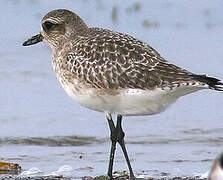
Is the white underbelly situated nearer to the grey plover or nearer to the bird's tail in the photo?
the grey plover

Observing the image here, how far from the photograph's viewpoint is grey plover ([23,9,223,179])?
10.1 meters

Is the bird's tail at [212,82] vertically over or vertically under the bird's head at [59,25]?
under

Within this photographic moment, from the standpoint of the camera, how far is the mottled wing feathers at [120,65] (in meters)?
10.1

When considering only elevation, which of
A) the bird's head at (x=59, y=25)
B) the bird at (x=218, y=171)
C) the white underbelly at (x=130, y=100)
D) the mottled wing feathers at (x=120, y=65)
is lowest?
the bird at (x=218, y=171)

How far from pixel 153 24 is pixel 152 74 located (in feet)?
26.6

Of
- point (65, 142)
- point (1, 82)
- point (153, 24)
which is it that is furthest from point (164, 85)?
point (153, 24)

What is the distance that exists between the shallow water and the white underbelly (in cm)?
83

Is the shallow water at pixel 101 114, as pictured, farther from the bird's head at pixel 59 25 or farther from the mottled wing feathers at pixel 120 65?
the bird's head at pixel 59 25

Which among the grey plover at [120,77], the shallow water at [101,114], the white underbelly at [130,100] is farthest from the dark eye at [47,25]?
the shallow water at [101,114]

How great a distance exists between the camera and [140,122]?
13.3 m

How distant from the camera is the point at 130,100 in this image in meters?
10.2

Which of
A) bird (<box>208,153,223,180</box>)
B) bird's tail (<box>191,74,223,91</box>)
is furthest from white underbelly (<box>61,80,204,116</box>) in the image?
bird (<box>208,153,223,180</box>)

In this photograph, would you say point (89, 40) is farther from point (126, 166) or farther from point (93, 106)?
point (126, 166)

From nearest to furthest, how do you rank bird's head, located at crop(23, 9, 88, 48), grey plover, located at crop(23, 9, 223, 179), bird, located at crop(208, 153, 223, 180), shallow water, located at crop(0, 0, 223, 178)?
bird, located at crop(208, 153, 223, 180) → grey plover, located at crop(23, 9, 223, 179) → bird's head, located at crop(23, 9, 88, 48) → shallow water, located at crop(0, 0, 223, 178)
